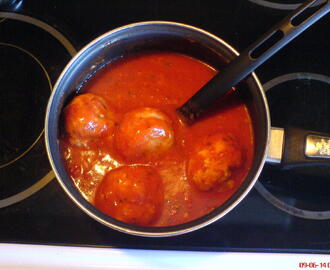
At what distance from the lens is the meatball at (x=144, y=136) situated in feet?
2.64

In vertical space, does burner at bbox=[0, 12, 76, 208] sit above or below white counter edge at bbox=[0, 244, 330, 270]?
above

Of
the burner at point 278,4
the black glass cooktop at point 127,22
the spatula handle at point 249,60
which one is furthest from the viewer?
the burner at point 278,4

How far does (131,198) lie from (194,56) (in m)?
0.39

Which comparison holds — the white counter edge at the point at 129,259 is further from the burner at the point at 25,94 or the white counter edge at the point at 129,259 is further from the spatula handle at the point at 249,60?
the spatula handle at the point at 249,60

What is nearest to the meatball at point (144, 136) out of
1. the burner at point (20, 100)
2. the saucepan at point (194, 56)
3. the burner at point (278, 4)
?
the saucepan at point (194, 56)

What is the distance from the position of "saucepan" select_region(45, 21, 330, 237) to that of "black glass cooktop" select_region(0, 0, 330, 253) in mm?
115

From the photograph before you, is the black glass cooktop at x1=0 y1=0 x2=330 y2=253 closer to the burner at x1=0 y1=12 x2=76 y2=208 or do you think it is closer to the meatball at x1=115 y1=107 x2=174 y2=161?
the burner at x1=0 y1=12 x2=76 y2=208

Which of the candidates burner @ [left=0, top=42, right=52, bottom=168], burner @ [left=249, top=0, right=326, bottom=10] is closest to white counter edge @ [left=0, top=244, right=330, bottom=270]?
burner @ [left=0, top=42, right=52, bottom=168]

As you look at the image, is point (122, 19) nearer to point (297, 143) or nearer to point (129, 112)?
point (129, 112)

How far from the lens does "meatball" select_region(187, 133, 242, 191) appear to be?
785 millimetres
